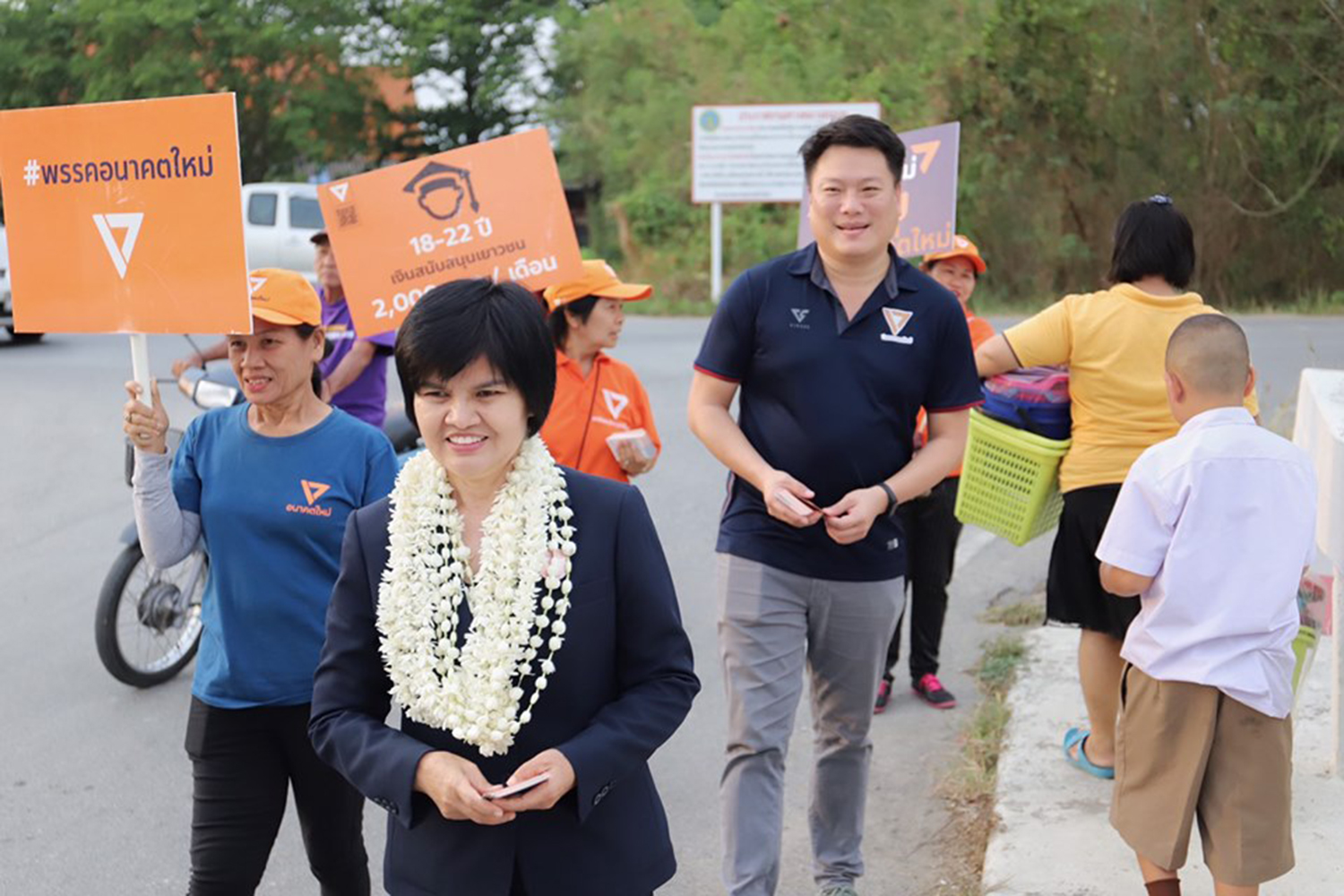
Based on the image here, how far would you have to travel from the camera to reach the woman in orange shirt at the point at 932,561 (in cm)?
565

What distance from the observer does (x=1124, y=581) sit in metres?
3.52

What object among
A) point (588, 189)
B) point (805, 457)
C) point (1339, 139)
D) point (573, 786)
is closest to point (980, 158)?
point (1339, 139)

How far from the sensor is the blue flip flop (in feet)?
15.6

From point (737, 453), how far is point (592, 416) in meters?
1.33

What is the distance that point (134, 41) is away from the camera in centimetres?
3450

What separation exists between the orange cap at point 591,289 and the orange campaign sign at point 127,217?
176 cm

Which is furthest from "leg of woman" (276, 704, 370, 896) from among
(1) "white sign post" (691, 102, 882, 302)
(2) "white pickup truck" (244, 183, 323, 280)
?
(2) "white pickup truck" (244, 183, 323, 280)

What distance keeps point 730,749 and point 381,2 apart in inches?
1355

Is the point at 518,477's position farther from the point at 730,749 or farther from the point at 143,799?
the point at 143,799

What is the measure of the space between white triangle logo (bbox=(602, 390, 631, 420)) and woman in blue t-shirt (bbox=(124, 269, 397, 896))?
1.55 m

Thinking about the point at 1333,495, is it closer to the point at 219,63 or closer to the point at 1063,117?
the point at 1063,117

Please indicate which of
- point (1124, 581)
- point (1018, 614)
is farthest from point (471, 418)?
point (1018, 614)

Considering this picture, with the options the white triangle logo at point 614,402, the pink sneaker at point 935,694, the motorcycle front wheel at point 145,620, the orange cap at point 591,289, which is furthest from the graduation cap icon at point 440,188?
the pink sneaker at point 935,694

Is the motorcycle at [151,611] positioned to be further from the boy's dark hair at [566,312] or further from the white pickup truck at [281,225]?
the white pickup truck at [281,225]
